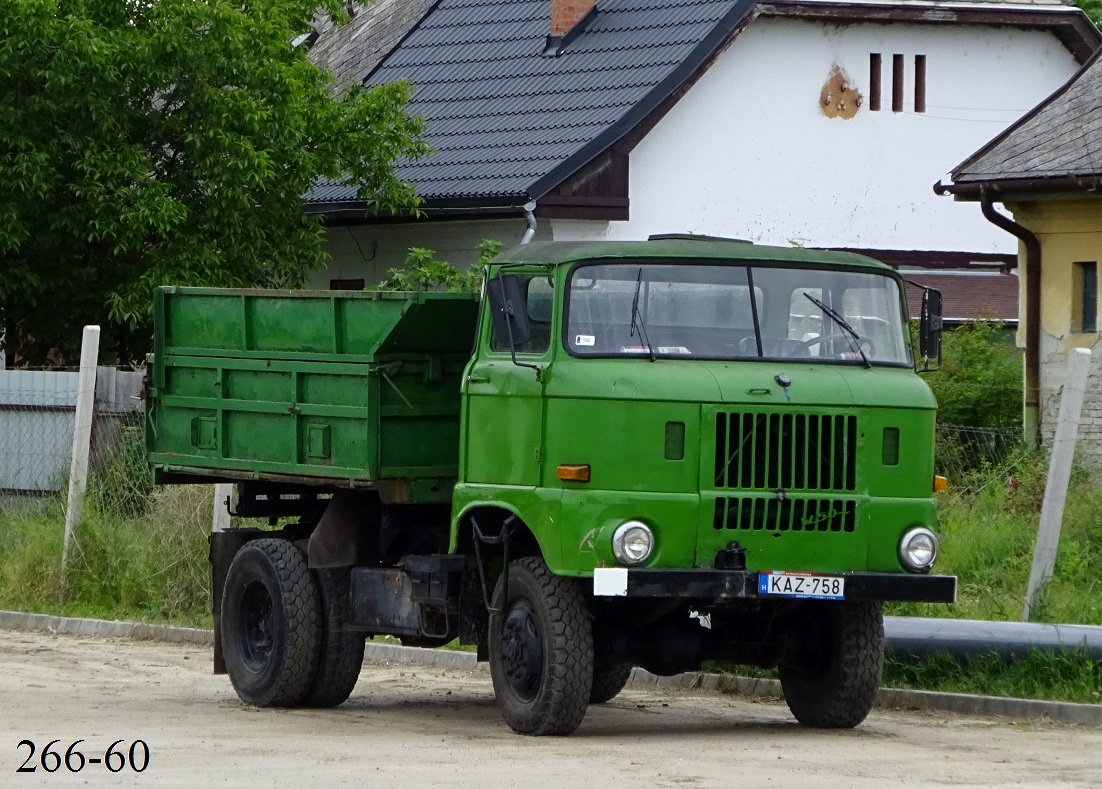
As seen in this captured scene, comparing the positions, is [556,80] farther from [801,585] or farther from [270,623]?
[801,585]

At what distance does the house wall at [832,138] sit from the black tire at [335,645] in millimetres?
14962

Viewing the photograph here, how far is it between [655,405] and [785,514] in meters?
0.87

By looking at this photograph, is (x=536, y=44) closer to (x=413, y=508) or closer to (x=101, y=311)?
(x=101, y=311)

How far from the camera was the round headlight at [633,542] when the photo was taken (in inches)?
404

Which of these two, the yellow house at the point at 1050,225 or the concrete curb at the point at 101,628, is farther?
the yellow house at the point at 1050,225

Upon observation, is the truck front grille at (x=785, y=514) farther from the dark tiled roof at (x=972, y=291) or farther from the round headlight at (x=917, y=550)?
the dark tiled roof at (x=972, y=291)

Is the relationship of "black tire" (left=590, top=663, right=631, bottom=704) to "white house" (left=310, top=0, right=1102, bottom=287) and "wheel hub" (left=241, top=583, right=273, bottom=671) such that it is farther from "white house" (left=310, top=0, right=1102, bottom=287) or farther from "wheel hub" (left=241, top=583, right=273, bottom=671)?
"white house" (left=310, top=0, right=1102, bottom=287)

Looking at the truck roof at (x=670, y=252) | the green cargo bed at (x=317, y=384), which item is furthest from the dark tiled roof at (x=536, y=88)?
the truck roof at (x=670, y=252)

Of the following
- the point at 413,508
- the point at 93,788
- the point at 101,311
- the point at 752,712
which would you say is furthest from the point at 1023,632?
the point at 101,311

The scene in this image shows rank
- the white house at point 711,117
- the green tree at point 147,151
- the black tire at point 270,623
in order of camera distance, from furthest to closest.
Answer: the white house at point 711,117 < the green tree at point 147,151 < the black tire at point 270,623

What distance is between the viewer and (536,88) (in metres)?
A: 28.1

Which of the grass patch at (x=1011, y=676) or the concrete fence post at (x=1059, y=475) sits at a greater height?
the concrete fence post at (x=1059, y=475)

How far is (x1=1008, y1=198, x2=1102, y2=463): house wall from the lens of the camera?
896 inches

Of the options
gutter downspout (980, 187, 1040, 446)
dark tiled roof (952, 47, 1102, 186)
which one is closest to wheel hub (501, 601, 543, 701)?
dark tiled roof (952, 47, 1102, 186)
